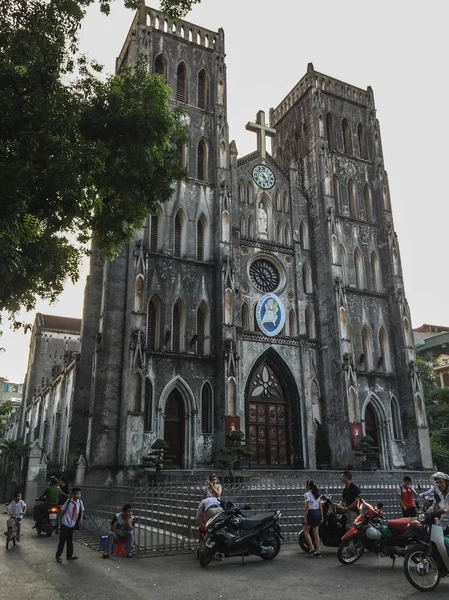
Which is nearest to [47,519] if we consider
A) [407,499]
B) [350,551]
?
[350,551]

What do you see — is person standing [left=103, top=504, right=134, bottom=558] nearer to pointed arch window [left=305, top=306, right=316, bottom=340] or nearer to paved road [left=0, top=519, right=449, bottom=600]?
paved road [left=0, top=519, right=449, bottom=600]

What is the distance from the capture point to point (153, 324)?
2366cm

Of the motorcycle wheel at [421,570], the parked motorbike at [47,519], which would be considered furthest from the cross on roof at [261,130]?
the motorcycle wheel at [421,570]

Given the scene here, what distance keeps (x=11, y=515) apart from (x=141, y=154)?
950cm

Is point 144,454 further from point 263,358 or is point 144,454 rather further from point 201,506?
point 201,506

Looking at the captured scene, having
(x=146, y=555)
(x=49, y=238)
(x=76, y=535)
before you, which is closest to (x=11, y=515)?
(x=76, y=535)

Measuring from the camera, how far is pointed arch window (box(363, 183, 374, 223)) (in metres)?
30.8

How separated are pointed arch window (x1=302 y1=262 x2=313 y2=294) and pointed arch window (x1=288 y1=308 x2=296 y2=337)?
5.19 feet

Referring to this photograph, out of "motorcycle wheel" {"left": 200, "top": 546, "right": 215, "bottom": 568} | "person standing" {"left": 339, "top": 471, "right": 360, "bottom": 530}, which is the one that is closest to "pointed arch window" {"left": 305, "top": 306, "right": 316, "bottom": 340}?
"person standing" {"left": 339, "top": 471, "right": 360, "bottom": 530}

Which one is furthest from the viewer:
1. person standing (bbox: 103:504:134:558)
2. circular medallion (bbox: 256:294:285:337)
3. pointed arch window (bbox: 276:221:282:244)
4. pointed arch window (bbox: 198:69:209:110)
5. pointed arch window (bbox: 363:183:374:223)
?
pointed arch window (bbox: 363:183:374:223)

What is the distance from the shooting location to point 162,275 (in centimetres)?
2427

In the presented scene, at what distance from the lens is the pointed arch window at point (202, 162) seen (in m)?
27.1

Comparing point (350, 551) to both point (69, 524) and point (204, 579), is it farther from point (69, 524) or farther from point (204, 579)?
point (69, 524)

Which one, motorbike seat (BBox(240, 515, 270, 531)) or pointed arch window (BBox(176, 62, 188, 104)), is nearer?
motorbike seat (BBox(240, 515, 270, 531))
